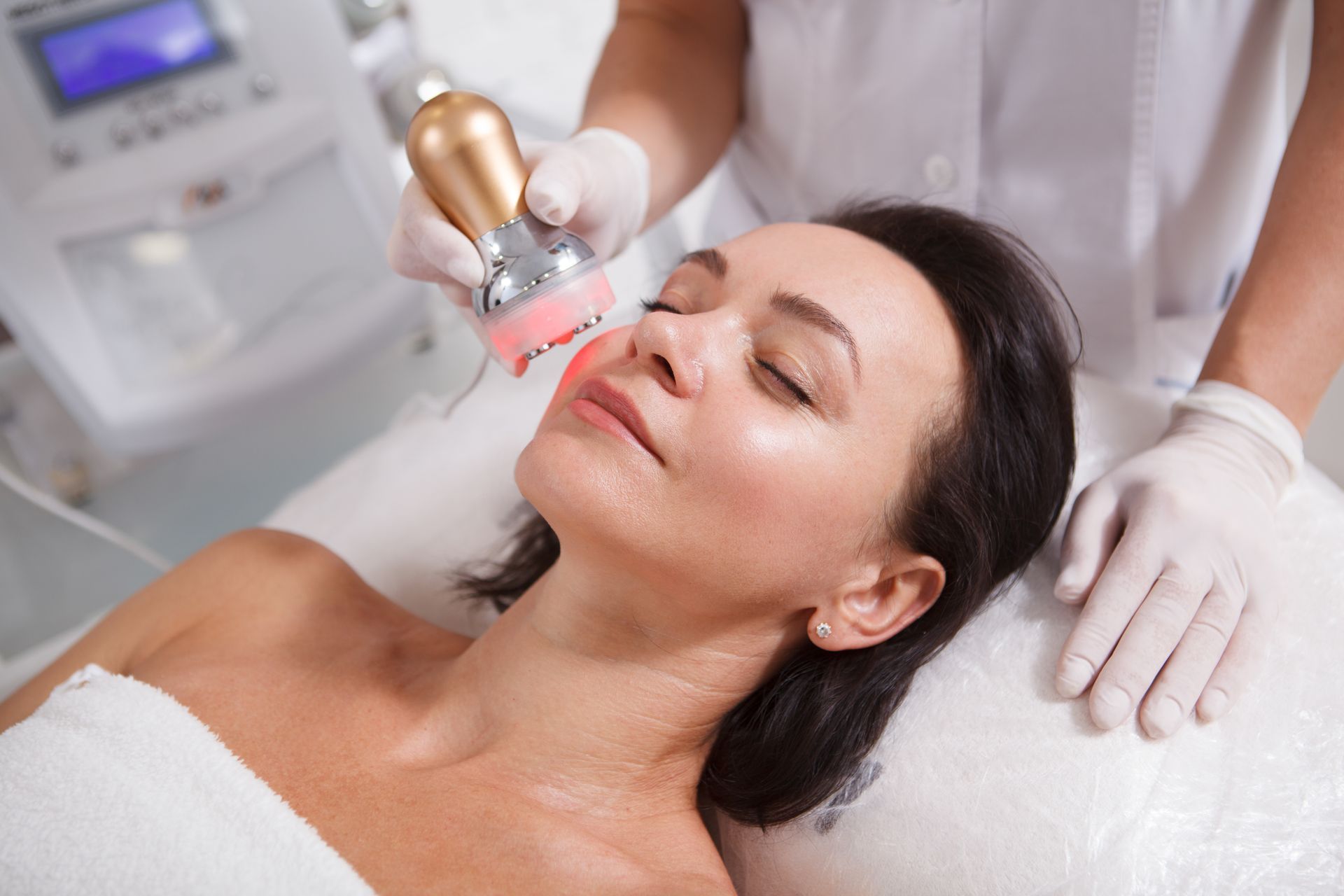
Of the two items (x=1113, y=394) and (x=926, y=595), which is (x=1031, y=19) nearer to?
(x=1113, y=394)

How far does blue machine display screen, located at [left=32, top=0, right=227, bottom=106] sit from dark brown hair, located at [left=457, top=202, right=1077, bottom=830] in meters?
1.29

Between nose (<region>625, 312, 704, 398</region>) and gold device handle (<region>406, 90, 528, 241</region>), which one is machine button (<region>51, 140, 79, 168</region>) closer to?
gold device handle (<region>406, 90, 528, 241</region>)

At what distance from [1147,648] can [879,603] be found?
10.5 inches

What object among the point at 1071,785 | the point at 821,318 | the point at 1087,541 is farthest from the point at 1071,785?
the point at 821,318

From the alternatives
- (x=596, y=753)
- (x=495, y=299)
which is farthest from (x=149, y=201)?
(x=596, y=753)

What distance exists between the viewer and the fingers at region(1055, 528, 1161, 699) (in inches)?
38.8

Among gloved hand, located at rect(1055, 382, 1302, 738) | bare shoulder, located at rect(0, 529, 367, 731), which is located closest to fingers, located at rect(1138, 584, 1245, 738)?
gloved hand, located at rect(1055, 382, 1302, 738)

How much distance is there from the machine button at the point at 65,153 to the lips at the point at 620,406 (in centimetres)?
117

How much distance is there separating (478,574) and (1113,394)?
3.13 feet

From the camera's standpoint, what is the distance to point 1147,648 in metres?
0.97

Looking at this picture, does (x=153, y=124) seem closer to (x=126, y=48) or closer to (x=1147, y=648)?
(x=126, y=48)

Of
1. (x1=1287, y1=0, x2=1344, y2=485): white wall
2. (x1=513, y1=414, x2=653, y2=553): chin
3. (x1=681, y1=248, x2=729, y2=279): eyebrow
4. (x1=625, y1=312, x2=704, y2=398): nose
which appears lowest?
(x1=1287, y1=0, x2=1344, y2=485): white wall

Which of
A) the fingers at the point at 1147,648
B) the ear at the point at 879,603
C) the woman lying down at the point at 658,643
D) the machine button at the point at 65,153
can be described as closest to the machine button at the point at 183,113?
the machine button at the point at 65,153

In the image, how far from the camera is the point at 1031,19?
1.20 meters
